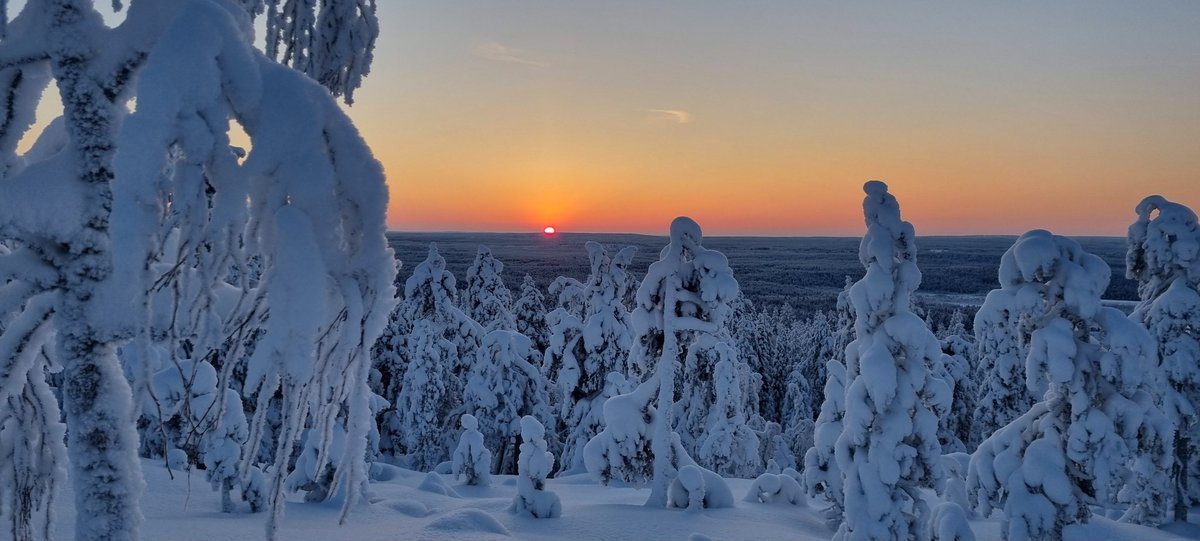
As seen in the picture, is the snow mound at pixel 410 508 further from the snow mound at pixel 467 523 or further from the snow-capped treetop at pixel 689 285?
the snow-capped treetop at pixel 689 285

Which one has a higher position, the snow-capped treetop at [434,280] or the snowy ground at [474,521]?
the snow-capped treetop at [434,280]

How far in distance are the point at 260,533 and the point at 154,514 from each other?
134 centimetres

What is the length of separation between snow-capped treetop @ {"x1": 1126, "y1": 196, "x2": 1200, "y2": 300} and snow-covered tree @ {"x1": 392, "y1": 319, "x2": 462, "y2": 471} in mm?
23511

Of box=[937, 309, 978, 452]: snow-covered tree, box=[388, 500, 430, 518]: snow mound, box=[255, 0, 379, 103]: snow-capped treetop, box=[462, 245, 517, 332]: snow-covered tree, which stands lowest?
box=[937, 309, 978, 452]: snow-covered tree

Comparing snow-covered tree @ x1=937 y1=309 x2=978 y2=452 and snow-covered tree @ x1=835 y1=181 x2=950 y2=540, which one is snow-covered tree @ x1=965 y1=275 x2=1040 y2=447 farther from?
snow-covered tree @ x1=835 y1=181 x2=950 y2=540

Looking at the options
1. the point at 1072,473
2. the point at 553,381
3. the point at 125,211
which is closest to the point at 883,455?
the point at 1072,473

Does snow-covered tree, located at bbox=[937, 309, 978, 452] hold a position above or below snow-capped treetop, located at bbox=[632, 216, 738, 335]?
below

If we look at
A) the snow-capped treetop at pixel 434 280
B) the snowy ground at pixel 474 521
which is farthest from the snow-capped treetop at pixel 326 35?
the snow-capped treetop at pixel 434 280

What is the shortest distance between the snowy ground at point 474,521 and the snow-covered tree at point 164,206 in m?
5.10

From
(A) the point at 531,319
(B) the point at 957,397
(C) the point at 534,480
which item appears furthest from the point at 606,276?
(B) the point at 957,397

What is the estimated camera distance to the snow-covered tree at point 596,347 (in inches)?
934

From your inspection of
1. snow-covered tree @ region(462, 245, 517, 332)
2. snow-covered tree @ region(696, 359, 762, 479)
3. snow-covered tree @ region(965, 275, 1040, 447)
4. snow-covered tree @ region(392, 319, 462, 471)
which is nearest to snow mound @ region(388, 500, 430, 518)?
snow-covered tree @ region(965, 275, 1040, 447)

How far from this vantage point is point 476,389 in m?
26.9

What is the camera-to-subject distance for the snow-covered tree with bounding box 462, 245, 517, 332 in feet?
113
